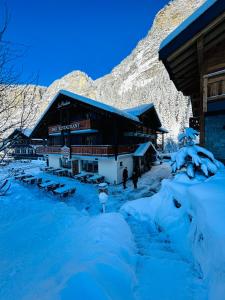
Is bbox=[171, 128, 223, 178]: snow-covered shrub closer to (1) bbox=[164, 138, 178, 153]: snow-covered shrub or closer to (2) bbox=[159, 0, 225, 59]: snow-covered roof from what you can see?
(2) bbox=[159, 0, 225, 59]: snow-covered roof

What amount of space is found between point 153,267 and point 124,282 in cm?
138

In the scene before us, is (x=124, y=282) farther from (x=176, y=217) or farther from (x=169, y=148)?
(x=169, y=148)

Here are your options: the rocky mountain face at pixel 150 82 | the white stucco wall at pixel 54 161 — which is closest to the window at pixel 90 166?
the white stucco wall at pixel 54 161

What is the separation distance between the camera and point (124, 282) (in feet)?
12.9

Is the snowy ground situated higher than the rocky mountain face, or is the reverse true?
the rocky mountain face

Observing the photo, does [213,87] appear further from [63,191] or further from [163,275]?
[63,191]

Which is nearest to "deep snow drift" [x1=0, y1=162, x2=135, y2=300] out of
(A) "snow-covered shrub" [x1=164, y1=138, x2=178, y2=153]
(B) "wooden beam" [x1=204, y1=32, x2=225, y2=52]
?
(B) "wooden beam" [x1=204, y1=32, x2=225, y2=52]

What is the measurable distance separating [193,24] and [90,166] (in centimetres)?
1550

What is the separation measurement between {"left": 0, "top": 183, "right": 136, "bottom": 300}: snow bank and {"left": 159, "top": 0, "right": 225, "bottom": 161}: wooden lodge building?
6357mm

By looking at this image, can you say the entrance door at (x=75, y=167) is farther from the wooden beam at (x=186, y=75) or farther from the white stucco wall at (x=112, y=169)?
the wooden beam at (x=186, y=75)

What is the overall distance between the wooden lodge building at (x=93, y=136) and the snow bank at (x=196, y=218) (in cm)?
824

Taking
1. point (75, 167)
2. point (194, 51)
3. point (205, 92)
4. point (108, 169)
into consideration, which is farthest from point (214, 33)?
point (75, 167)

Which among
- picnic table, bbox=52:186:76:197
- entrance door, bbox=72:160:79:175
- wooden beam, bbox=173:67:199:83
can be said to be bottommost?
picnic table, bbox=52:186:76:197

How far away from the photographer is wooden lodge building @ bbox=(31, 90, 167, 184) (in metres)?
16.8
